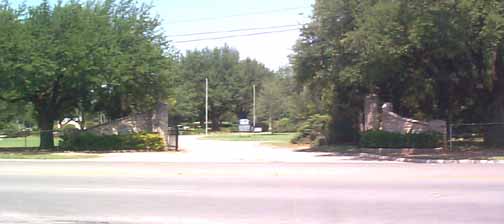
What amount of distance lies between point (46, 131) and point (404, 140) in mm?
18827

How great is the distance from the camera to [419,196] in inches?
504

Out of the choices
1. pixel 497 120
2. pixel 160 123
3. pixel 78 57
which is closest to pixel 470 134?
pixel 497 120

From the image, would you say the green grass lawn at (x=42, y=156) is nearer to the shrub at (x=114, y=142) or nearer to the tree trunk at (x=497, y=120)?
the shrub at (x=114, y=142)

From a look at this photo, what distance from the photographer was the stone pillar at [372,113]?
112ft

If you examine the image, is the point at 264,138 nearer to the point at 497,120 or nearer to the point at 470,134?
the point at 470,134

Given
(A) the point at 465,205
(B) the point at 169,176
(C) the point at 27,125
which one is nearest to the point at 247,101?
(C) the point at 27,125

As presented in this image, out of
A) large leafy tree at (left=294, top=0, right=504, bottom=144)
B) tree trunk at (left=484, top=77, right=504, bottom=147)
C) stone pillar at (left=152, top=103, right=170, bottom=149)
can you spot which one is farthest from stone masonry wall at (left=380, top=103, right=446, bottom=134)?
stone pillar at (left=152, top=103, right=170, bottom=149)

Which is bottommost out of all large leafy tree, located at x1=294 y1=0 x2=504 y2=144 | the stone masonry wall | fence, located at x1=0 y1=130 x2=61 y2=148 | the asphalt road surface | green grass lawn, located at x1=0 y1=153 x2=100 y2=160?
the asphalt road surface

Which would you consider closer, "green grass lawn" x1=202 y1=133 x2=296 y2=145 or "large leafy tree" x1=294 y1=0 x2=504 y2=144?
"large leafy tree" x1=294 y1=0 x2=504 y2=144

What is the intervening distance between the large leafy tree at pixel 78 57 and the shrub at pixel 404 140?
11.7 metres

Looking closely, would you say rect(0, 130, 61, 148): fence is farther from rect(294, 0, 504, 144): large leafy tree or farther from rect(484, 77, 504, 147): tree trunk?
rect(484, 77, 504, 147): tree trunk

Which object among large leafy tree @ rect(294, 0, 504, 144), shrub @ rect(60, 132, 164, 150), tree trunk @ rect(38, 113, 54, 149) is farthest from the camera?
tree trunk @ rect(38, 113, 54, 149)

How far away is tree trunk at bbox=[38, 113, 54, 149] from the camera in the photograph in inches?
1396

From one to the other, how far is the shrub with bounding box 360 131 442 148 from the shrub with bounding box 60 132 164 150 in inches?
434
